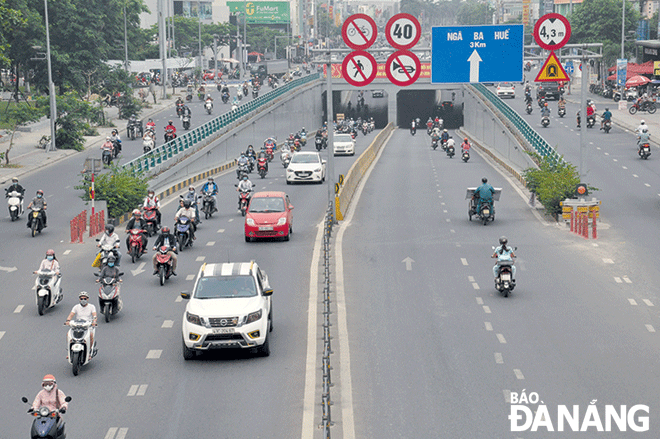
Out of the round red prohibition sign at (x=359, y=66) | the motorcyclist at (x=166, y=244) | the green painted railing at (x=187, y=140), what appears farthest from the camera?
the green painted railing at (x=187, y=140)

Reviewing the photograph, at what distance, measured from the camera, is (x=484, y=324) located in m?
19.2

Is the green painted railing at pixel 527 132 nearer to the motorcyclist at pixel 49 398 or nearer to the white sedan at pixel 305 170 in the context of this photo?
the white sedan at pixel 305 170

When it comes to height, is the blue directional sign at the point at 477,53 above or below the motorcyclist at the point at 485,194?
above

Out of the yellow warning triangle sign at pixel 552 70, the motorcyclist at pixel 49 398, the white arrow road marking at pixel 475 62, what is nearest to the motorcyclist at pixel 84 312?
the motorcyclist at pixel 49 398

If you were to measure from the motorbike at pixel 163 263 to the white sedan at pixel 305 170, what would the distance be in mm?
22494

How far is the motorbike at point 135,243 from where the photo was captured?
26438 millimetres

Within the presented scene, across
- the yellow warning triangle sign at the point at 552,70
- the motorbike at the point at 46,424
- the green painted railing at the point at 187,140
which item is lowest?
the motorbike at the point at 46,424

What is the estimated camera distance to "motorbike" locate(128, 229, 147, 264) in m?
26.4

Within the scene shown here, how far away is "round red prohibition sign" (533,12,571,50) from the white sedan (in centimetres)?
1870

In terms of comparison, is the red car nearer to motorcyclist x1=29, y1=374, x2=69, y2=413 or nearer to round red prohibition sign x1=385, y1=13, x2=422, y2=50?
round red prohibition sign x1=385, y1=13, x2=422, y2=50

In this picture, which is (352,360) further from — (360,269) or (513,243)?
(513,243)

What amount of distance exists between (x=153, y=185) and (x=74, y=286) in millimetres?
19933

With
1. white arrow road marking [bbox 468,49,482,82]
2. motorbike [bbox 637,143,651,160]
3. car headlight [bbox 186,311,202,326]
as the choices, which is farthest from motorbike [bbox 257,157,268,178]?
car headlight [bbox 186,311,202,326]

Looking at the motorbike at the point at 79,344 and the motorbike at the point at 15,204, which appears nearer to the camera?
the motorbike at the point at 79,344
